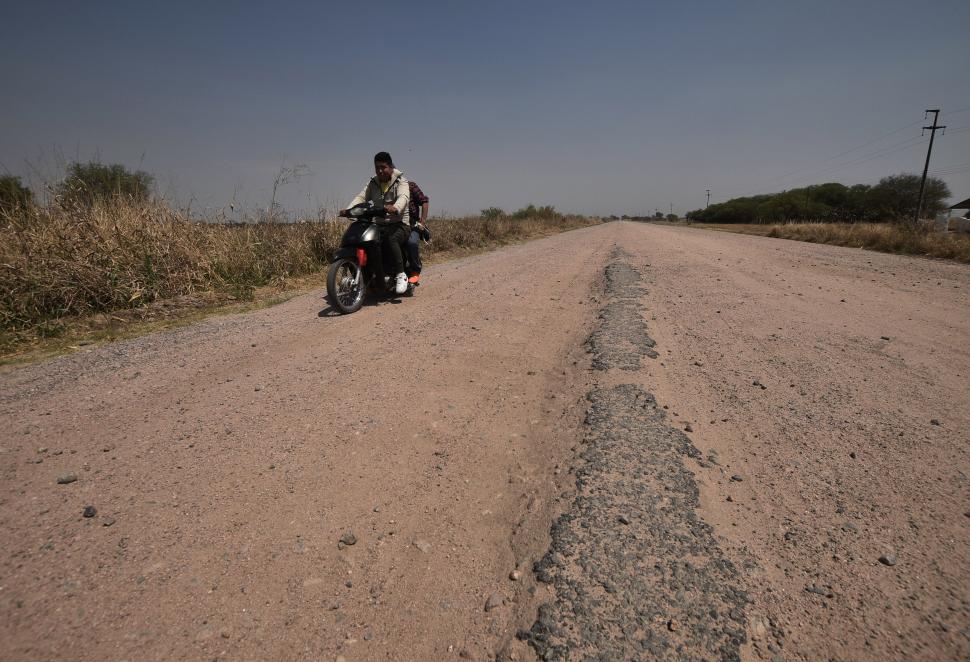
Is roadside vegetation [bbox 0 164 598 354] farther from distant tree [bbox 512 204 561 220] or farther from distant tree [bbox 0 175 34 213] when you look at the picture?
distant tree [bbox 512 204 561 220]

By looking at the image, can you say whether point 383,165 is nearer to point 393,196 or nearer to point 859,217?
point 393,196

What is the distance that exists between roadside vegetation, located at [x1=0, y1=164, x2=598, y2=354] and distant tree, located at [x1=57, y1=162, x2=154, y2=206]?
0.05 feet

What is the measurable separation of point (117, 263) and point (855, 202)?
56.5 m

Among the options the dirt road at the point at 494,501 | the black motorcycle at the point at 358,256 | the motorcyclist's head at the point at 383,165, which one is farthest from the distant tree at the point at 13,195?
the motorcyclist's head at the point at 383,165

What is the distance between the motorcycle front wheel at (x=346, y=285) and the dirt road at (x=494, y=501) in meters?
1.43

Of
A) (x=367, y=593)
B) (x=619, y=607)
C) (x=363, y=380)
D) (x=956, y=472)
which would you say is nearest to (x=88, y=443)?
(x=363, y=380)

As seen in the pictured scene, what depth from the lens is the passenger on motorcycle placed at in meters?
5.83

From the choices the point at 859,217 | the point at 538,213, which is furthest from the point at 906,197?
the point at 538,213

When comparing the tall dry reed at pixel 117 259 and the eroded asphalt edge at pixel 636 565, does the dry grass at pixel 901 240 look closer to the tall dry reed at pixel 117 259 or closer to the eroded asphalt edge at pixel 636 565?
the eroded asphalt edge at pixel 636 565

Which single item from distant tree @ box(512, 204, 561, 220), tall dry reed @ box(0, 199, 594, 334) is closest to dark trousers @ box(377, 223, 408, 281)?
tall dry reed @ box(0, 199, 594, 334)

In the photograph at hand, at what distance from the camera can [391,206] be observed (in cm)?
570

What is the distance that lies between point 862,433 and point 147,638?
332cm

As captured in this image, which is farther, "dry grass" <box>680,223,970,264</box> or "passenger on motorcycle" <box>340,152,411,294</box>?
"dry grass" <box>680,223,970,264</box>

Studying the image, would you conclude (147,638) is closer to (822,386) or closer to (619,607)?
(619,607)
